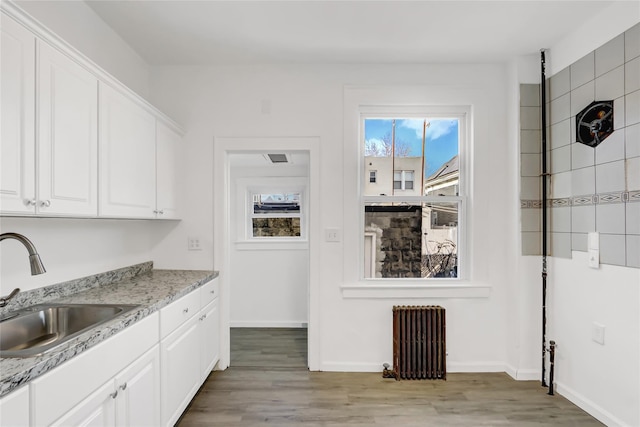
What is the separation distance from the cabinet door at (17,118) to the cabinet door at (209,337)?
1436 millimetres

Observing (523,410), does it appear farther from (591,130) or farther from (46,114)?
(46,114)

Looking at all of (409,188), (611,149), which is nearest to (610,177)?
(611,149)

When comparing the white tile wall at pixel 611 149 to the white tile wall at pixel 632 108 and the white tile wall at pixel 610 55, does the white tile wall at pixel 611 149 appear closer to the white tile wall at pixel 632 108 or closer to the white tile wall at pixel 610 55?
the white tile wall at pixel 632 108

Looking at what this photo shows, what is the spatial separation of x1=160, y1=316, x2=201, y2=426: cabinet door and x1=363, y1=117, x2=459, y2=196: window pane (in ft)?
6.07

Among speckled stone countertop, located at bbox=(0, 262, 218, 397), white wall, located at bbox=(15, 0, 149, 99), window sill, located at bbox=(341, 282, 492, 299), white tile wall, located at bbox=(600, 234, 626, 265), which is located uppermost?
white wall, located at bbox=(15, 0, 149, 99)

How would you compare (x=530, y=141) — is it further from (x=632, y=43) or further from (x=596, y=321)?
(x=596, y=321)

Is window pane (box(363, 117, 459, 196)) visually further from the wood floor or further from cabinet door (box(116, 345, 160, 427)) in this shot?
cabinet door (box(116, 345, 160, 427))

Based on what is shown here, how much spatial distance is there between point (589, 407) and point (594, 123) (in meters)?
1.89

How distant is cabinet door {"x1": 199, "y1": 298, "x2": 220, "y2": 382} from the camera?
257 centimetres

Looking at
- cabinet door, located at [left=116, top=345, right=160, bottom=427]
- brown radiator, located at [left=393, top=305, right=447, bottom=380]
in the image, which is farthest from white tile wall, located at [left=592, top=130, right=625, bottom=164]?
cabinet door, located at [left=116, top=345, right=160, bottom=427]

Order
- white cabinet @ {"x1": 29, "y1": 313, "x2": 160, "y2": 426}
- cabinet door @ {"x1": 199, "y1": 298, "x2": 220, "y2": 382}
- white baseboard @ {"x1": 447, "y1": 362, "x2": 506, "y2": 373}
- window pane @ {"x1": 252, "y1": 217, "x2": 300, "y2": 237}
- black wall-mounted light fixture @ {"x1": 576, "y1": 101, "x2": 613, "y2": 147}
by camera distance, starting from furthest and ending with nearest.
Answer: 1. window pane @ {"x1": 252, "y1": 217, "x2": 300, "y2": 237}
2. white baseboard @ {"x1": 447, "y1": 362, "x2": 506, "y2": 373}
3. cabinet door @ {"x1": 199, "y1": 298, "x2": 220, "y2": 382}
4. black wall-mounted light fixture @ {"x1": 576, "y1": 101, "x2": 613, "y2": 147}
5. white cabinet @ {"x1": 29, "y1": 313, "x2": 160, "y2": 426}

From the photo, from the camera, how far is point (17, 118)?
54.1 inches

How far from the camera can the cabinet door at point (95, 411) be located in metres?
1.24

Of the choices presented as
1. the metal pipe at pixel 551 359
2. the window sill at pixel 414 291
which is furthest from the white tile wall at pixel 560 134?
the metal pipe at pixel 551 359
